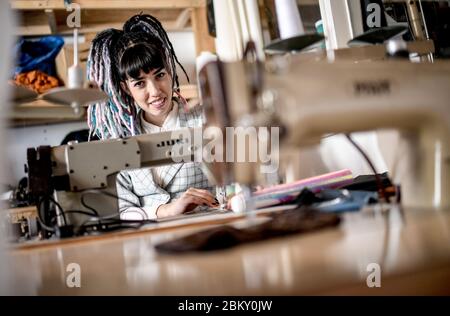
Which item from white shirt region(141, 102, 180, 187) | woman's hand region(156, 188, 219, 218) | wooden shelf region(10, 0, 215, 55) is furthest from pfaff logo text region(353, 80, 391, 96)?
wooden shelf region(10, 0, 215, 55)

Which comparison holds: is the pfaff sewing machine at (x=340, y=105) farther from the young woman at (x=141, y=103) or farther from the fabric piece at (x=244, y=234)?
the young woman at (x=141, y=103)

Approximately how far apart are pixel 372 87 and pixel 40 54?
6.72ft

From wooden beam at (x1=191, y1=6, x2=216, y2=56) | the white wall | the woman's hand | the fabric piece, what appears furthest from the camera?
the white wall

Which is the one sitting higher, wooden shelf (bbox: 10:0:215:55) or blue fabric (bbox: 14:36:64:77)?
wooden shelf (bbox: 10:0:215:55)

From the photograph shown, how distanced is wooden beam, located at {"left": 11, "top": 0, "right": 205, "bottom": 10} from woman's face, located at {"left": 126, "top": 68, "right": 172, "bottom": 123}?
70 centimetres

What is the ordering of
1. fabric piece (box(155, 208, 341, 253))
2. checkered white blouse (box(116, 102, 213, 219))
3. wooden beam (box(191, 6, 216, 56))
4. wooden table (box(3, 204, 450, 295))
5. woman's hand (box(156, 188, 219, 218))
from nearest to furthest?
wooden table (box(3, 204, 450, 295)), fabric piece (box(155, 208, 341, 253)), woman's hand (box(156, 188, 219, 218)), checkered white blouse (box(116, 102, 213, 219)), wooden beam (box(191, 6, 216, 56))

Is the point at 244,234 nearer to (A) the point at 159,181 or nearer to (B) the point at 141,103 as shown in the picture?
(A) the point at 159,181

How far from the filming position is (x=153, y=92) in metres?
1.56

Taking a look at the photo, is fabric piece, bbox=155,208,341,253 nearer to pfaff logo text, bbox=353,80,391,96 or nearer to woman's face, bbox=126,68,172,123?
pfaff logo text, bbox=353,80,391,96

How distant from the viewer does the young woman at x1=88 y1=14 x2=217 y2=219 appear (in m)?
1.52

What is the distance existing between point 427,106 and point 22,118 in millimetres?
2206

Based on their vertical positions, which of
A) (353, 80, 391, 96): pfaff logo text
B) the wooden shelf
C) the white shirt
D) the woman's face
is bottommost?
(353, 80, 391, 96): pfaff logo text

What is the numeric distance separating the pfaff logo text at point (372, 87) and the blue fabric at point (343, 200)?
0.20 meters
